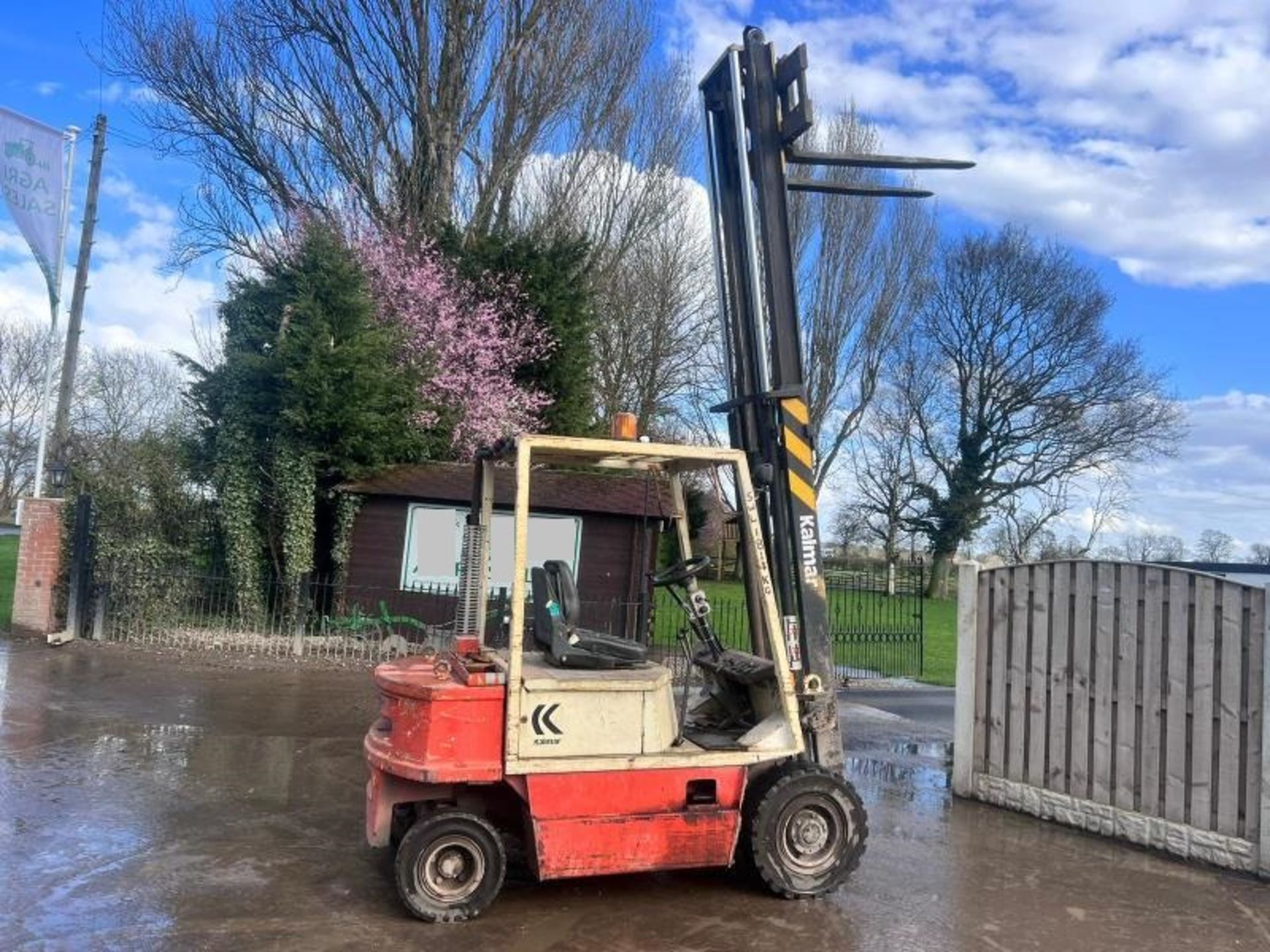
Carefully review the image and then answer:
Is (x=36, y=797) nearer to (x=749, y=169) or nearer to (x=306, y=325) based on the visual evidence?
(x=749, y=169)

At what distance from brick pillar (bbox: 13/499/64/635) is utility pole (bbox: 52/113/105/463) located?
3.54 meters

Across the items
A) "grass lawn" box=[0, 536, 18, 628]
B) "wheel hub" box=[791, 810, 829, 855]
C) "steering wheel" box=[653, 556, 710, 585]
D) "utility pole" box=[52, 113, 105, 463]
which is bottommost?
"wheel hub" box=[791, 810, 829, 855]

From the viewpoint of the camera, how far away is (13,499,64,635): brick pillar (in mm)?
13891

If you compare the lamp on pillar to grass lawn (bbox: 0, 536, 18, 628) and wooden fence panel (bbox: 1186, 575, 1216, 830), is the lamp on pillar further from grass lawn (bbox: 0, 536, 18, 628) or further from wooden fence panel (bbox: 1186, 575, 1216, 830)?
wooden fence panel (bbox: 1186, 575, 1216, 830)

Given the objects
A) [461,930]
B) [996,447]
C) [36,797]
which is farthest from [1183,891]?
[996,447]

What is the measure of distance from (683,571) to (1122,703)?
3628 millimetres

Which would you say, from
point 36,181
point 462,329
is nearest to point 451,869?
point 36,181

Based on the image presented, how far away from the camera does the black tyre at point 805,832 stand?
542cm

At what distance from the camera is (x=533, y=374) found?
2252cm

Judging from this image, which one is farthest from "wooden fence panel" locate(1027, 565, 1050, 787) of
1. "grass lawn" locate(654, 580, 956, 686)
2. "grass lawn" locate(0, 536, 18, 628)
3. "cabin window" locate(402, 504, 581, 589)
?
"grass lawn" locate(0, 536, 18, 628)

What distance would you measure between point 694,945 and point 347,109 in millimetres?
21234

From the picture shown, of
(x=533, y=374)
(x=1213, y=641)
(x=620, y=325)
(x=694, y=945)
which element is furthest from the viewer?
(x=620, y=325)

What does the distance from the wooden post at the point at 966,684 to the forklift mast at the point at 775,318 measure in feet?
7.73

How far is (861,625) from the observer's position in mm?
19531
